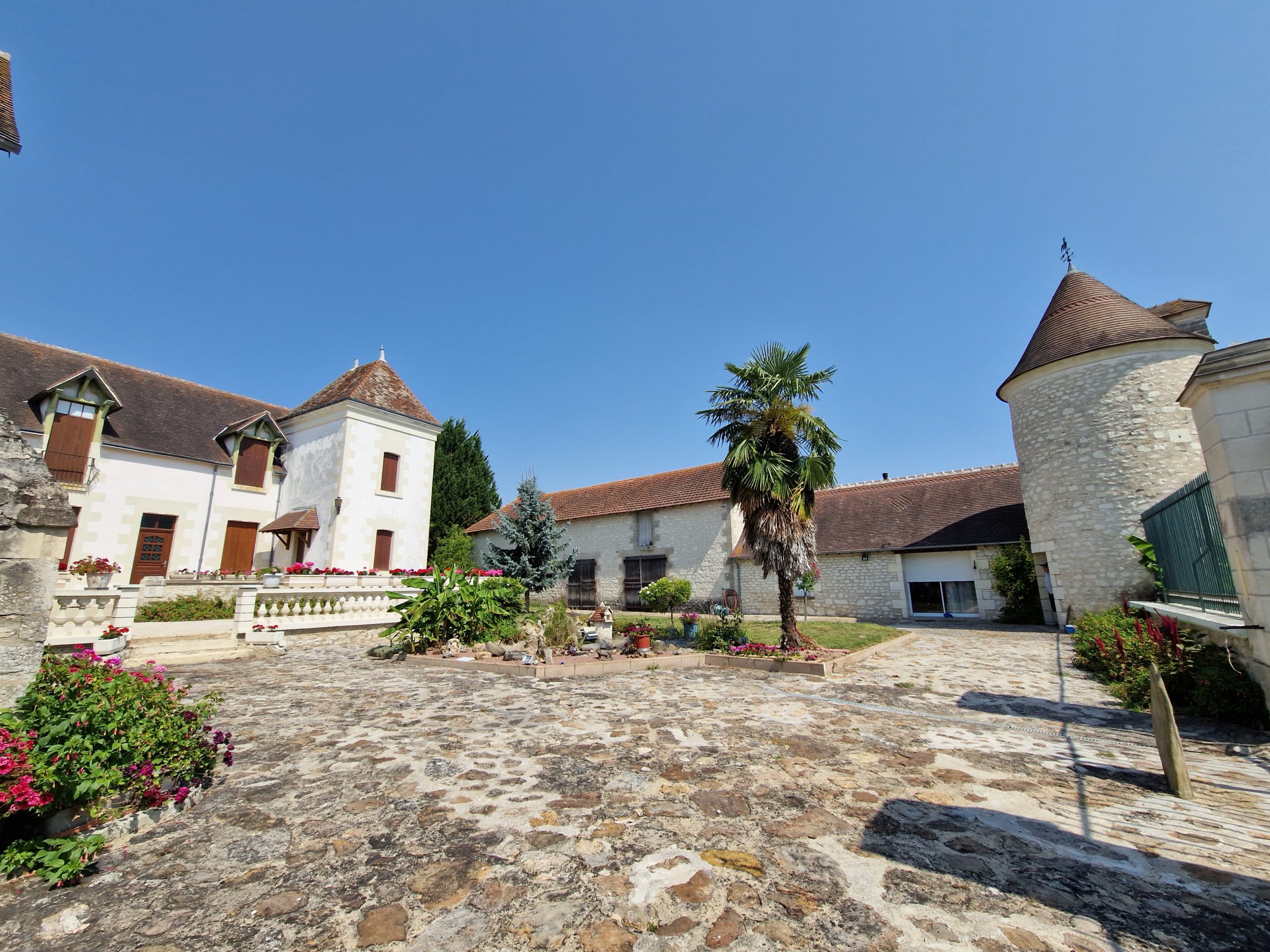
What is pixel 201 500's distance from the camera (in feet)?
55.8

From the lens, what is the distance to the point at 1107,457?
44.9 ft

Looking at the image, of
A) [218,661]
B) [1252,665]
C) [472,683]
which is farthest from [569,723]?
[218,661]

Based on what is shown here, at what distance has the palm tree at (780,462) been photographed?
393 inches

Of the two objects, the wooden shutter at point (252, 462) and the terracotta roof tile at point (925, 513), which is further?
the wooden shutter at point (252, 462)

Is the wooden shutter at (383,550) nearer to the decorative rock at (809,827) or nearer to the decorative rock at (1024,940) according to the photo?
the decorative rock at (809,827)

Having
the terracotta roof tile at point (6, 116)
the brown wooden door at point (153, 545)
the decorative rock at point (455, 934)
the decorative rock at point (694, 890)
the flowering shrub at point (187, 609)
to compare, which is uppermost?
the terracotta roof tile at point (6, 116)

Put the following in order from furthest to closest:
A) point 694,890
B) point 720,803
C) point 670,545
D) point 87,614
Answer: point 670,545 < point 87,614 < point 720,803 < point 694,890

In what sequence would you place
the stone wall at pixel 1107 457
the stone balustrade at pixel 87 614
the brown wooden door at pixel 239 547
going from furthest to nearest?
the brown wooden door at pixel 239 547 < the stone wall at pixel 1107 457 < the stone balustrade at pixel 87 614

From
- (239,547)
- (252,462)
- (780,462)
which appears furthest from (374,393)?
(780,462)

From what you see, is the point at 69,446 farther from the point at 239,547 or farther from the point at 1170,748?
the point at 1170,748

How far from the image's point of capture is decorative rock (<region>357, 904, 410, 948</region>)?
222cm

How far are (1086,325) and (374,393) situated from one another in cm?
2246

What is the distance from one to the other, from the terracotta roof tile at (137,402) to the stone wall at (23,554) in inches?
668

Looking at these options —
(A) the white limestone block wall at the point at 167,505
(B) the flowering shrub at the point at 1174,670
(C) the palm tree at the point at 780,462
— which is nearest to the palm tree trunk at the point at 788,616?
(C) the palm tree at the point at 780,462
